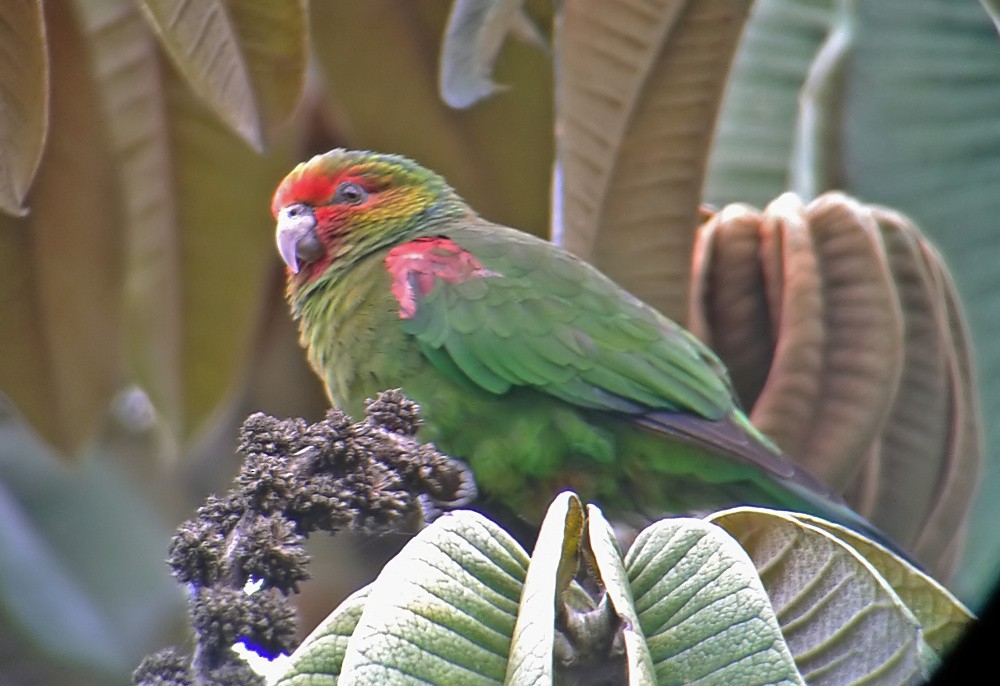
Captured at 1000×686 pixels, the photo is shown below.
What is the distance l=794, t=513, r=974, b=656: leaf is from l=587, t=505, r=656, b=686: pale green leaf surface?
198mm

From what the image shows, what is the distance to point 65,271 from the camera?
225 cm

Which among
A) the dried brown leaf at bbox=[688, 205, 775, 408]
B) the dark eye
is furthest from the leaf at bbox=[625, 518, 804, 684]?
the dark eye

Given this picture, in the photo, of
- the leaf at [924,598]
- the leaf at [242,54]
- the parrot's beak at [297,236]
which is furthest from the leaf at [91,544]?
the leaf at [924,598]

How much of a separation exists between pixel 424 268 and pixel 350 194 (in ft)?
1.11

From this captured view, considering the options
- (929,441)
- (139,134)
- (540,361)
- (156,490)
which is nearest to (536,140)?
(540,361)

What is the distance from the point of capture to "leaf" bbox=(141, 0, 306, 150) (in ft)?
5.65

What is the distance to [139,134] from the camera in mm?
2223

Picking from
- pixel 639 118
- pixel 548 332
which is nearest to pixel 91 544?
pixel 548 332

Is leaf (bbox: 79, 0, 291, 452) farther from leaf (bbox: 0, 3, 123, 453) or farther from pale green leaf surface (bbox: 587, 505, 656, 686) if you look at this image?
pale green leaf surface (bbox: 587, 505, 656, 686)

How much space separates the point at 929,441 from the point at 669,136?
0.78 metres

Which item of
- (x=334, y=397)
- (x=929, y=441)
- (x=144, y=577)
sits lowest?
(x=144, y=577)

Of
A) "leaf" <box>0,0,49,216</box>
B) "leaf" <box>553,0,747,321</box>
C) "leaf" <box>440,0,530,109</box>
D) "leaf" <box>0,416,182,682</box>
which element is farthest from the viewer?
"leaf" <box>0,416,182,682</box>

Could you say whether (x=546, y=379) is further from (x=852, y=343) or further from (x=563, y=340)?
(x=852, y=343)

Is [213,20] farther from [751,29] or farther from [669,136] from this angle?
[751,29]
